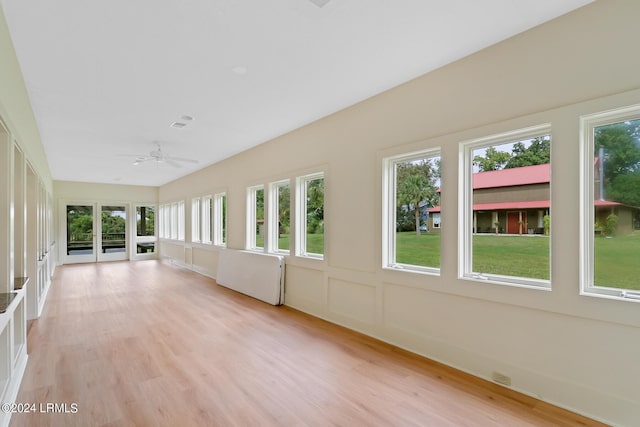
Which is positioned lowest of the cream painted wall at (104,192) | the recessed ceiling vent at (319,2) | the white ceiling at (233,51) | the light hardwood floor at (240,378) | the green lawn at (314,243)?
the light hardwood floor at (240,378)

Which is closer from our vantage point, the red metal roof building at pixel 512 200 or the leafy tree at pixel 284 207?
the red metal roof building at pixel 512 200

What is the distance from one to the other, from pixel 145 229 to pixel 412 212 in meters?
11.7

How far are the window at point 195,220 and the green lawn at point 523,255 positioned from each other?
688 cm

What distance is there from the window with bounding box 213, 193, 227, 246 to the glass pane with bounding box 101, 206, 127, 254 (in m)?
5.89

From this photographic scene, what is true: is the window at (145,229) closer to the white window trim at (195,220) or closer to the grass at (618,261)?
the white window trim at (195,220)

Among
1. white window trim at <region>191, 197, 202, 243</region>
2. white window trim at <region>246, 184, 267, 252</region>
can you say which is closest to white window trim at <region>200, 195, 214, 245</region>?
white window trim at <region>191, 197, 202, 243</region>

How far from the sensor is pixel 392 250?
3.79m

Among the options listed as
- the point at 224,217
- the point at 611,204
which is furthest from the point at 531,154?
the point at 224,217

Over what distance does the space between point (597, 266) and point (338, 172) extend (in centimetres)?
283

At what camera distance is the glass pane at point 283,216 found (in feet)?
18.3

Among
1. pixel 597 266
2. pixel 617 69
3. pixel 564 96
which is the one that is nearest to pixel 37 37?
pixel 564 96

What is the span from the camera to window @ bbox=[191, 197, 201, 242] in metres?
9.10

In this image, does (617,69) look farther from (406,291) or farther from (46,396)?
(46,396)

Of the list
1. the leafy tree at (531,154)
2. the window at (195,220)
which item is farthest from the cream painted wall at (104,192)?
the leafy tree at (531,154)
